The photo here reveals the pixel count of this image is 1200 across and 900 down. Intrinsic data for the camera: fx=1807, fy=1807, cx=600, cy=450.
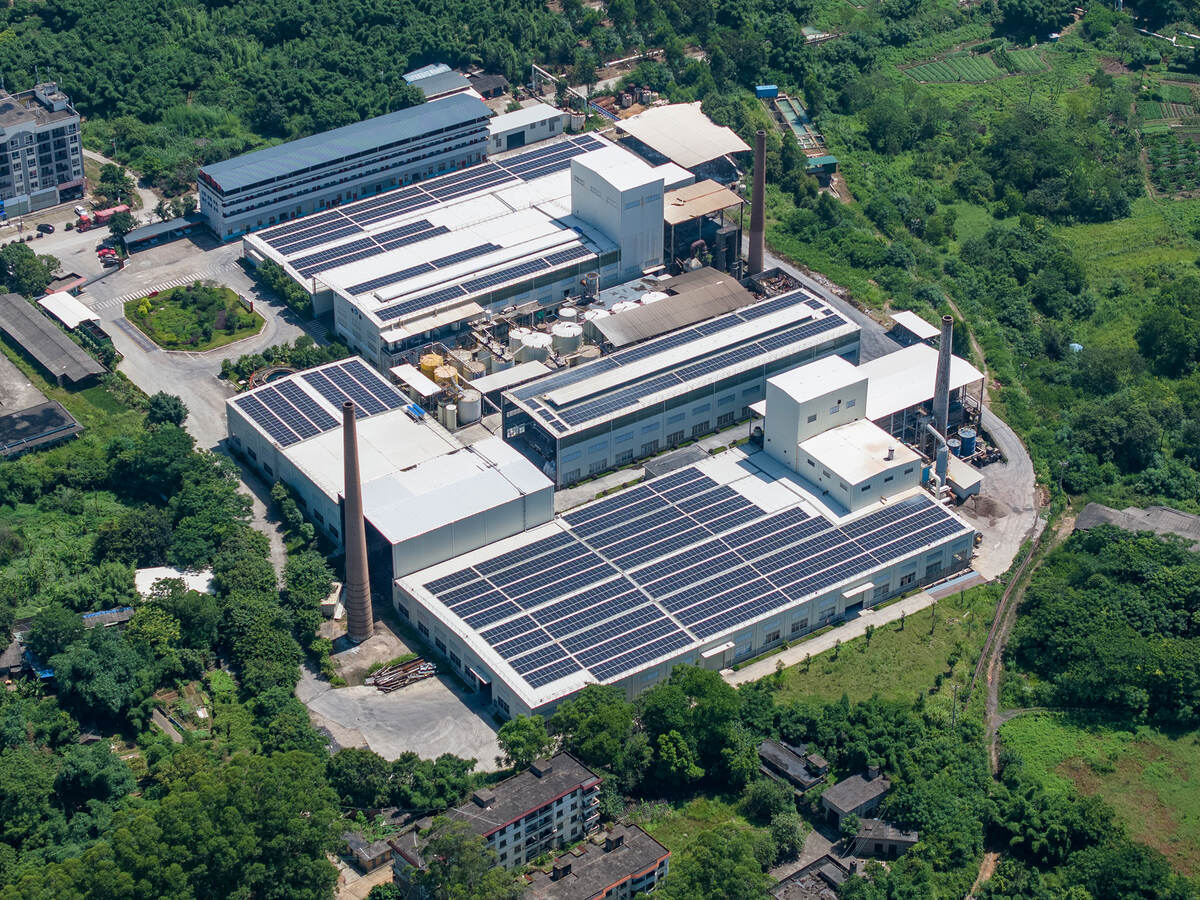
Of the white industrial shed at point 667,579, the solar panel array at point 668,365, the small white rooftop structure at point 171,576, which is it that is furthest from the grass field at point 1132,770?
the small white rooftop structure at point 171,576

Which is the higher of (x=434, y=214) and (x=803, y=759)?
(x=434, y=214)

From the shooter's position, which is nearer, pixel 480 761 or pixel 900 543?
pixel 480 761

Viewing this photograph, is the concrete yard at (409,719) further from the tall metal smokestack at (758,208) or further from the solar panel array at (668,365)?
the tall metal smokestack at (758,208)

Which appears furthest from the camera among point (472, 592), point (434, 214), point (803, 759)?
point (434, 214)

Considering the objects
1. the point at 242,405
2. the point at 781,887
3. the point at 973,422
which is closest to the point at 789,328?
the point at 973,422

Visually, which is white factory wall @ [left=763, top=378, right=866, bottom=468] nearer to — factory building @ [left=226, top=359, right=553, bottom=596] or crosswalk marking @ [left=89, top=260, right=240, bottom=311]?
factory building @ [left=226, top=359, right=553, bottom=596]

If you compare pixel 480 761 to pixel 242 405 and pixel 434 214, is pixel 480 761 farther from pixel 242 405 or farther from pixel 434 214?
pixel 434 214

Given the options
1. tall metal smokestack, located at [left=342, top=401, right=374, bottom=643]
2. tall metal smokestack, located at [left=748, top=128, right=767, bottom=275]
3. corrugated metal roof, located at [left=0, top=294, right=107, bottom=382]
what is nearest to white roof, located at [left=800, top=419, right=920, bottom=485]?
tall metal smokestack, located at [left=748, top=128, right=767, bottom=275]
